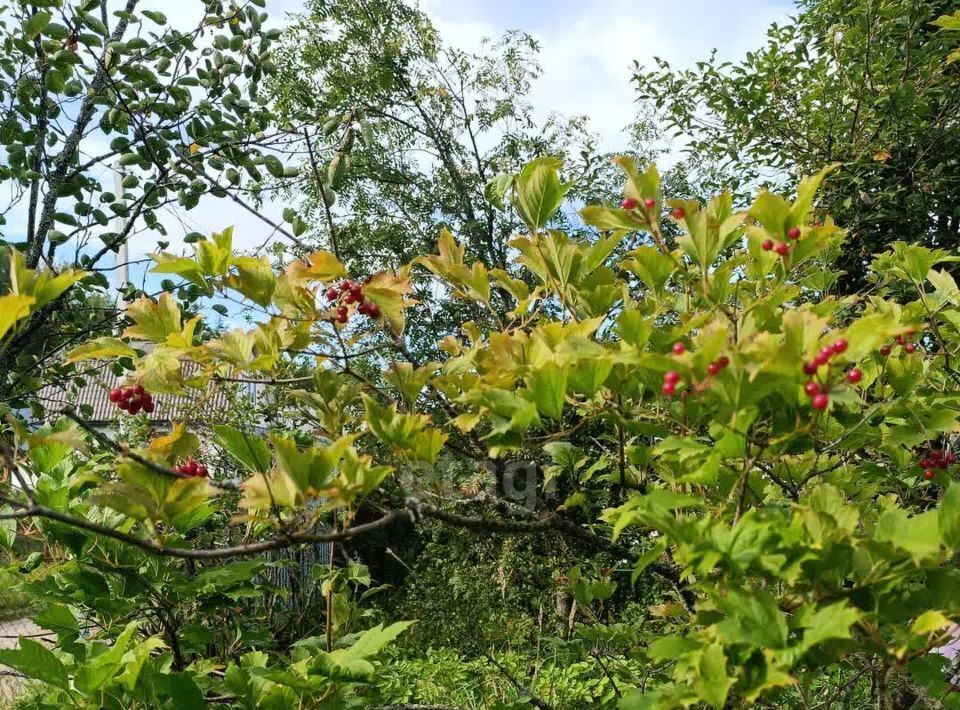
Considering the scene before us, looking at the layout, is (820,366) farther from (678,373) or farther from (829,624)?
(829,624)

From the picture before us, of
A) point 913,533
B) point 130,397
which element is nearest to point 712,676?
point 913,533

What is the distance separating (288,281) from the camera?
1300mm

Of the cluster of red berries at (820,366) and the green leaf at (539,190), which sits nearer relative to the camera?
the cluster of red berries at (820,366)

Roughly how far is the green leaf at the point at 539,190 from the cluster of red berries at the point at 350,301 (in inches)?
12.1

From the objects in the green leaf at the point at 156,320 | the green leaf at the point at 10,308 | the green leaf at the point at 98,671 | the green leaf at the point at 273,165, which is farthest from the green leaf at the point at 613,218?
the green leaf at the point at 273,165

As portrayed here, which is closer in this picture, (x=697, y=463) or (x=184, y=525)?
(x=697, y=463)

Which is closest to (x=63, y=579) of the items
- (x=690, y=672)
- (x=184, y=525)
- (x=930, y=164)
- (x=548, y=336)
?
(x=184, y=525)

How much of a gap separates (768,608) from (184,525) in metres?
1.10

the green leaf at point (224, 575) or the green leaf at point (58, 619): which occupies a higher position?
the green leaf at point (224, 575)

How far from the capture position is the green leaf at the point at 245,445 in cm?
109

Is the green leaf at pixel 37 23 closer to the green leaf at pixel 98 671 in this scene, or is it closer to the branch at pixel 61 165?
the branch at pixel 61 165

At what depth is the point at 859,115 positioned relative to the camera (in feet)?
16.1

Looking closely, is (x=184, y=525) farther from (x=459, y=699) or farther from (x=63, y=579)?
(x=459, y=699)

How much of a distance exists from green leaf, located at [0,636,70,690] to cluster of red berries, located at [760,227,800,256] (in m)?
1.43
